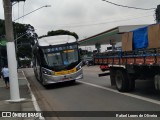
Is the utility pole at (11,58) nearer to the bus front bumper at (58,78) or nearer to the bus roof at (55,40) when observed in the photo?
the bus front bumper at (58,78)

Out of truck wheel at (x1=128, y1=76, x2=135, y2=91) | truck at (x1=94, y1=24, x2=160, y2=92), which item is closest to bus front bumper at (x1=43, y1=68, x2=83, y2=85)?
truck at (x1=94, y1=24, x2=160, y2=92)

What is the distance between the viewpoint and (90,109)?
11.7m

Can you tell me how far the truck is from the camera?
12516 millimetres

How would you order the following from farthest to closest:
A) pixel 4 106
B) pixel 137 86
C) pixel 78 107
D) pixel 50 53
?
pixel 50 53
pixel 137 86
pixel 4 106
pixel 78 107

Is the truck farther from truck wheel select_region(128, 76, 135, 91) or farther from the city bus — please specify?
the city bus

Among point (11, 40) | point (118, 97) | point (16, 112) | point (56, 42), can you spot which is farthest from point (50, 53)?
point (16, 112)

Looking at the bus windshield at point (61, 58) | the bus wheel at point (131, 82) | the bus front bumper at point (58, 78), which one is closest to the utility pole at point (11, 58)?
the bus wheel at point (131, 82)

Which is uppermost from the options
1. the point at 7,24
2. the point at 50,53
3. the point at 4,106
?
the point at 7,24

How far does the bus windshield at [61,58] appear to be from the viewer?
21781mm

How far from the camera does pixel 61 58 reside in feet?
72.1

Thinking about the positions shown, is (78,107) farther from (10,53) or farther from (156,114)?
(10,53)

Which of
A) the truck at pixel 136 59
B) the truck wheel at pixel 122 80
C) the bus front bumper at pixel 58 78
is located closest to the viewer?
the truck at pixel 136 59

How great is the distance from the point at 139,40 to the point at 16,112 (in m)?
5.50

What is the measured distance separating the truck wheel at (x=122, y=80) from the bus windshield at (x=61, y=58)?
6066 millimetres
